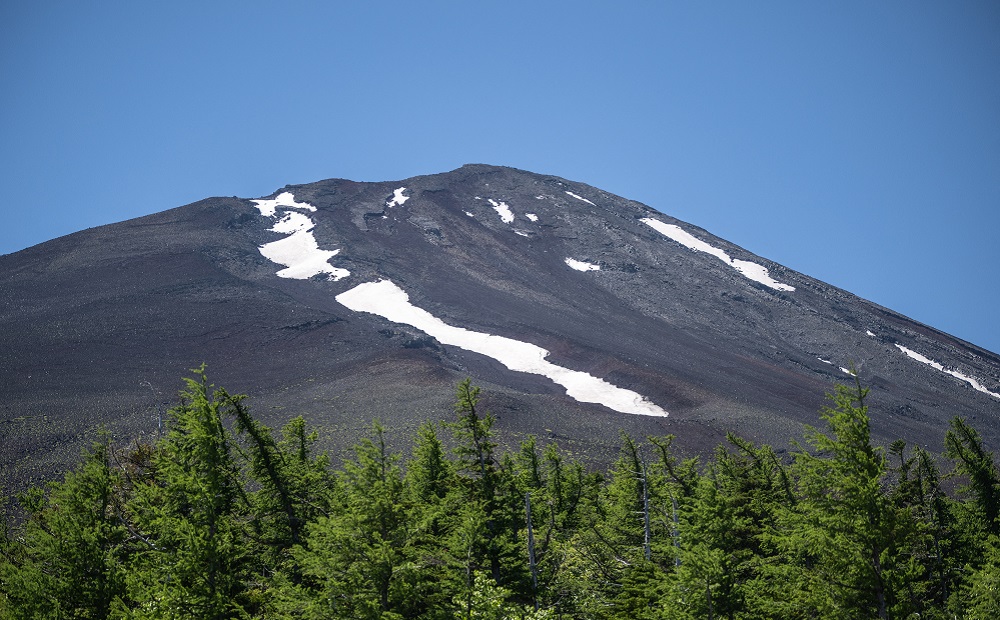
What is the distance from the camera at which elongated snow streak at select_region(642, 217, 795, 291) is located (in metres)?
113

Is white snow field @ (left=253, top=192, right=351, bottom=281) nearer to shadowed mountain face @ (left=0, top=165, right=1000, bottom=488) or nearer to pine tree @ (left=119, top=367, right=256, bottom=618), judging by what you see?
shadowed mountain face @ (left=0, top=165, right=1000, bottom=488)

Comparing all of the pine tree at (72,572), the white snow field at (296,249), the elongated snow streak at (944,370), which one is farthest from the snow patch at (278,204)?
the pine tree at (72,572)

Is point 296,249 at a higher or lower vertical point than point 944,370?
higher

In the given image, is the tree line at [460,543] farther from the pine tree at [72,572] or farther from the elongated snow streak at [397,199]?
the elongated snow streak at [397,199]

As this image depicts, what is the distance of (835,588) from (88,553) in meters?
16.8

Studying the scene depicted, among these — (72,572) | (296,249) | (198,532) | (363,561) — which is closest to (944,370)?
(296,249)

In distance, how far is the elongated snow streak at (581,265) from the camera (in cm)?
10756

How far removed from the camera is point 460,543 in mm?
14820

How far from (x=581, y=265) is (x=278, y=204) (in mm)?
52649

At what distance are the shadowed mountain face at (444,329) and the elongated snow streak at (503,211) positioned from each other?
1.19 feet

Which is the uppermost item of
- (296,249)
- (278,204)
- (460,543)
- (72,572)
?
(278,204)

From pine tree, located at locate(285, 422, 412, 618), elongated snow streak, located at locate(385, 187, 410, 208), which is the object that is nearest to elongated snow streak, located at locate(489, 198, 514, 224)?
elongated snow streak, located at locate(385, 187, 410, 208)

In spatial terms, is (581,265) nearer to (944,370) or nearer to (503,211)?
(503,211)

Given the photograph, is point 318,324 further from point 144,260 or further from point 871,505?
point 871,505
